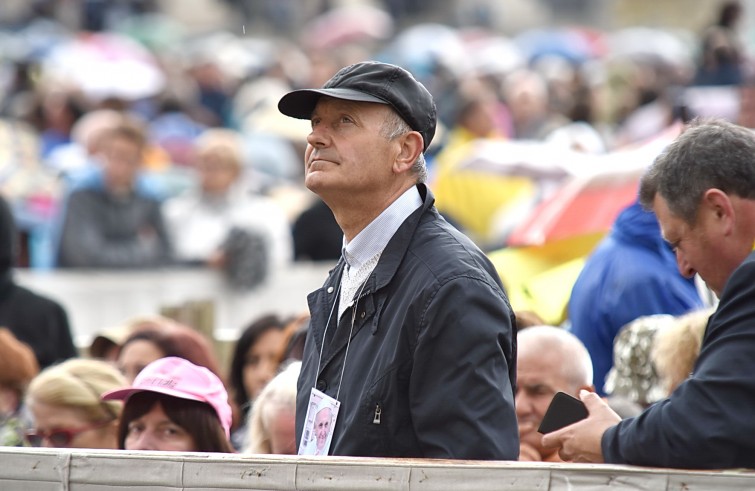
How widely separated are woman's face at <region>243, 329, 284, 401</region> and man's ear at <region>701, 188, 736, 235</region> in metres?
3.51

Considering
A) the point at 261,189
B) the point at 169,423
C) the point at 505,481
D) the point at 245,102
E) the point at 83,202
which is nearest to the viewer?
the point at 505,481

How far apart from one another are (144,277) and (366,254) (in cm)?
657

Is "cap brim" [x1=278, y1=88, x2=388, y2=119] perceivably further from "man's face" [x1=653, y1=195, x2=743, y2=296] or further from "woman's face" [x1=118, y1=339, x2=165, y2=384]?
"woman's face" [x1=118, y1=339, x2=165, y2=384]

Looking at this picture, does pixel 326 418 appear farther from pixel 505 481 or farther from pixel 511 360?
pixel 505 481

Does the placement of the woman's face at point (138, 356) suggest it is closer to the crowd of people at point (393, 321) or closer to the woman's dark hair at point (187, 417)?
the crowd of people at point (393, 321)

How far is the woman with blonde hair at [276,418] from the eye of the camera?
190 inches

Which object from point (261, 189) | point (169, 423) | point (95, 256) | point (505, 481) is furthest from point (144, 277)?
point (505, 481)

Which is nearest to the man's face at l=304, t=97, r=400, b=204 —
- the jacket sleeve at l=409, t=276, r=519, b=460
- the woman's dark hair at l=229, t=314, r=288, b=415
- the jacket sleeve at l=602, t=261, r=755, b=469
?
the jacket sleeve at l=409, t=276, r=519, b=460

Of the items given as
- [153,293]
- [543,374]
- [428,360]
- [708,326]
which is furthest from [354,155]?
[153,293]

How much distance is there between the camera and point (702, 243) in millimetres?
3408

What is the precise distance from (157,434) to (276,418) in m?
0.39

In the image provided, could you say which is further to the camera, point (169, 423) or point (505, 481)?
point (169, 423)

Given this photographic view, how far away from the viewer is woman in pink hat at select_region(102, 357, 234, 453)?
184 inches

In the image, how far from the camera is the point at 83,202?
10055 mm
